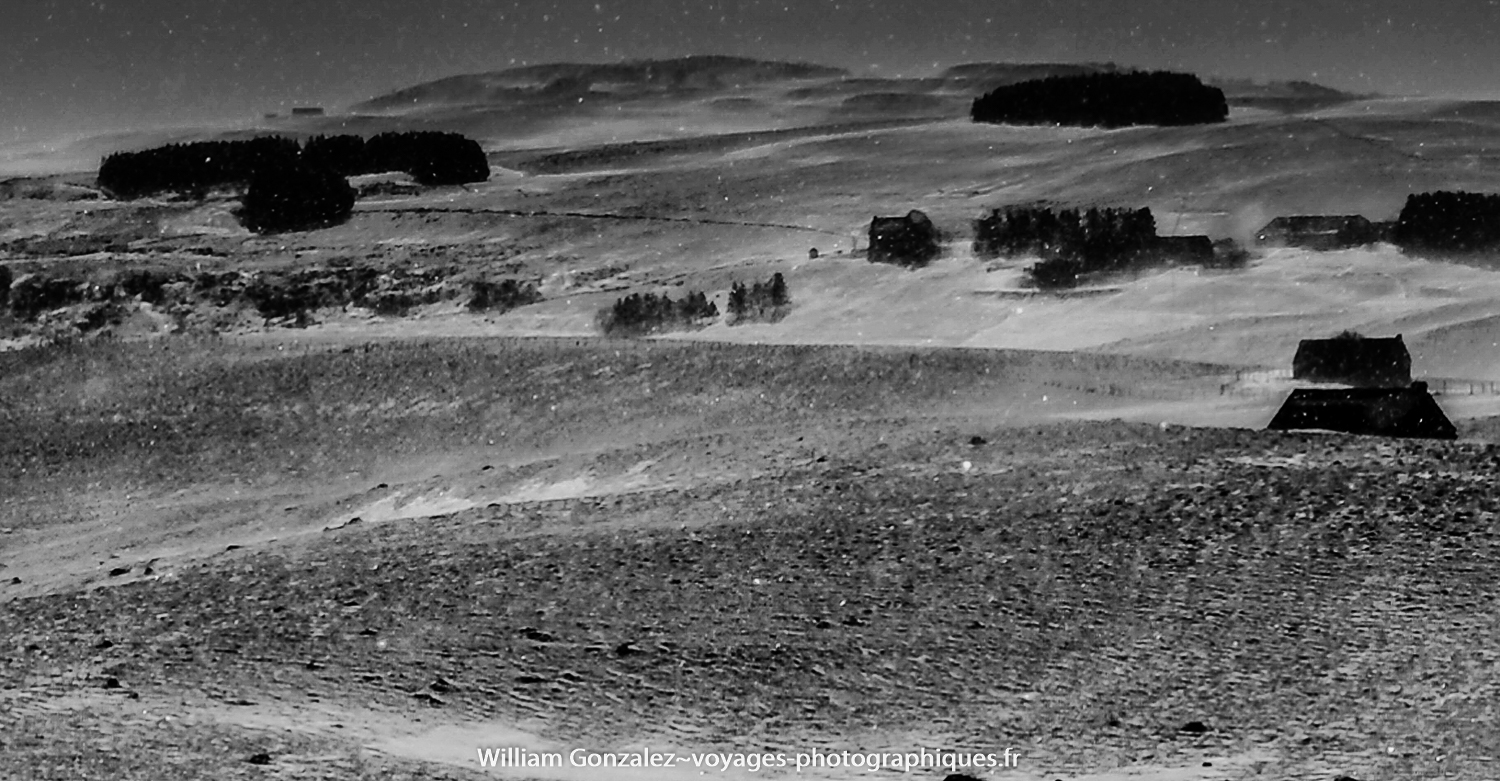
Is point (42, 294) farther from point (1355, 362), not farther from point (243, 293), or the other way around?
point (1355, 362)

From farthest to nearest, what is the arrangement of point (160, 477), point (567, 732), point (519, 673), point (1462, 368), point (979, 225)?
1. point (979, 225)
2. point (1462, 368)
3. point (160, 477)
4. point (519, 673)
5. point (567, 732)

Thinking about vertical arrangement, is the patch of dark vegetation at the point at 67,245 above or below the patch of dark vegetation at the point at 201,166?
below

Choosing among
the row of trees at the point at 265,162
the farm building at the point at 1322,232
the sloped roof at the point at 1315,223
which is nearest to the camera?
the farm building at the point at 1322,232

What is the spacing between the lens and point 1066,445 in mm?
14969

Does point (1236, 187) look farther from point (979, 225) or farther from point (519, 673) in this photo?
point (519, 673)

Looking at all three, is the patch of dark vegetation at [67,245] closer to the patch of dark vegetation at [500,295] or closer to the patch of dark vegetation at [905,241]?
the patch of dark vegetation at [500,295]

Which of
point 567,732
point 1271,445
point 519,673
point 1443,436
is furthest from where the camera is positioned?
point 1443,436

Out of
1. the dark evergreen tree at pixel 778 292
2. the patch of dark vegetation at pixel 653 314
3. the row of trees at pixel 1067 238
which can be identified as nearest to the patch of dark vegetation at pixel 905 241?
the row of trees at pixel 1067 238

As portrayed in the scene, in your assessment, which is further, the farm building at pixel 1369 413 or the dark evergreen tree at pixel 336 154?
the dark evergreen tree at pixel 336 154

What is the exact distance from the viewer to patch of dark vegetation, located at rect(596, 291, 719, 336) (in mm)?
32219

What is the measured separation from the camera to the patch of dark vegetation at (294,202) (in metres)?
39.1

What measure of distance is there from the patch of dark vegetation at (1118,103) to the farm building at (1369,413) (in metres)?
29.8

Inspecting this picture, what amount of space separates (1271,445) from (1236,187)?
25968 millimetres

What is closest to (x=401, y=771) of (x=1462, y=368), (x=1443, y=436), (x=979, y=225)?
(x=1443, y=436)
